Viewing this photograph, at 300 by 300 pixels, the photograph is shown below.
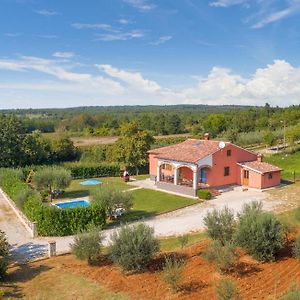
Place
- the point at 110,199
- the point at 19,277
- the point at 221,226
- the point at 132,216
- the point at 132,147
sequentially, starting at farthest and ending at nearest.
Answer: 1. the point at 132,147
2. the point at 132,216
3. the point at 110,199
4. the point at 221,226
5. the point at 19,277

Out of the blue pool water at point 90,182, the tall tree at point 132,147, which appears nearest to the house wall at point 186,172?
the tall tree at point 132,147

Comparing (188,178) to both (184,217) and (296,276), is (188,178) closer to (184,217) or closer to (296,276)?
(184,217)

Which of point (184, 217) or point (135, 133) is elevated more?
point (135, 133)

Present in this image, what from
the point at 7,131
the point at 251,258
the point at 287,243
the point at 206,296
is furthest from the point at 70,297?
the point at 7,131

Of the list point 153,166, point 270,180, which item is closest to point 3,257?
point 153,166

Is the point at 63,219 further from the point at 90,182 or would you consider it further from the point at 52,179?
the point at 90,182

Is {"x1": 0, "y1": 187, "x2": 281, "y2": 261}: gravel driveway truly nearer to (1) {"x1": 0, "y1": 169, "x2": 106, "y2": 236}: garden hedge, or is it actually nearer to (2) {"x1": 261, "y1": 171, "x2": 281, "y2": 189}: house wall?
(1) {"x1": 0, "y1": 169, "x2": 106, "y2": 236}: garden hedge

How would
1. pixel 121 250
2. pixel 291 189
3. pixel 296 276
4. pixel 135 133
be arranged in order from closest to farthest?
pixel 296 276 < pixel 121 250 < pixel 291 189 < pixel 135 133
